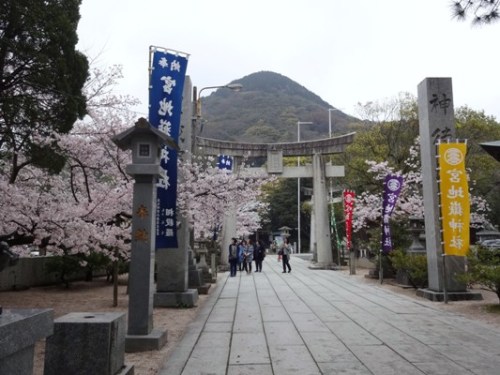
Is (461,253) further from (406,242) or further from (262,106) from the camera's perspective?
(262,106)

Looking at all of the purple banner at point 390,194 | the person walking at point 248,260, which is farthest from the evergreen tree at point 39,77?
the person walking at point 248,260

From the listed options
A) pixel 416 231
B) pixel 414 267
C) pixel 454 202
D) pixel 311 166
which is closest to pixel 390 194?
pixel 416 231

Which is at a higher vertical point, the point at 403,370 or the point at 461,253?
the point at 461,253

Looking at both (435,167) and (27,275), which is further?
(27,275)

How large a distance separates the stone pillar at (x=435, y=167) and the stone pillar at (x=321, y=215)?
13411 mm

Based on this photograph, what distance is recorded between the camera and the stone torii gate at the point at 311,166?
85.7ft

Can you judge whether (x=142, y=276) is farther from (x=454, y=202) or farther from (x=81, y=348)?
(x=454, y=202)

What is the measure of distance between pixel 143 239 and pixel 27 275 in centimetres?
1166

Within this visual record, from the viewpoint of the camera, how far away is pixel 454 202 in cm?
1157

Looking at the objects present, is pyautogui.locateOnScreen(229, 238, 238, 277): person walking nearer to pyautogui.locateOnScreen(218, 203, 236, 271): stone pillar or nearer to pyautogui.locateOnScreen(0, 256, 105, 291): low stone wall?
pyautogui.locateOnScreen(218, 203, 236, 271): stone pillar

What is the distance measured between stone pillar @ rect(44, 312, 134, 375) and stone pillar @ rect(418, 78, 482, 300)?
990 centimetres

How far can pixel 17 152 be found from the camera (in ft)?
29.7

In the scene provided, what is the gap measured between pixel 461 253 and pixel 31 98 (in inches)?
421

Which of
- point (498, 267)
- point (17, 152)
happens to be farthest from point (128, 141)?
point (498, 267)
